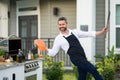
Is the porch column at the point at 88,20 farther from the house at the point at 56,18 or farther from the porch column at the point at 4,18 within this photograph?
the porch column at the point at 4,18

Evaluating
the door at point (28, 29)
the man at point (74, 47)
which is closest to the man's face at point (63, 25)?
the man at point (74, 47)

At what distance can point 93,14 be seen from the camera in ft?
50.6

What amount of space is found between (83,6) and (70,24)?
1496mm

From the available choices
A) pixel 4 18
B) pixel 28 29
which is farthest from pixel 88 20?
pixel 4 18

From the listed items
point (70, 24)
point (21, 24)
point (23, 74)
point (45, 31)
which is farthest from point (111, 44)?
point (23, 74)

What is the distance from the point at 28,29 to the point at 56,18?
1.69 metres

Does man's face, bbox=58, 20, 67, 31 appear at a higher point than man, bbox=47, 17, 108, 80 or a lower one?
higher

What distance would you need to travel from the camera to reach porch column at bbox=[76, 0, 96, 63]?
15320mm

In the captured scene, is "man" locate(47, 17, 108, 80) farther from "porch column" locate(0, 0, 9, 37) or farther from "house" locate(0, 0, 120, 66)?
"porch column" locate(0, 0, 9, 37)

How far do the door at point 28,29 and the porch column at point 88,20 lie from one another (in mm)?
2855

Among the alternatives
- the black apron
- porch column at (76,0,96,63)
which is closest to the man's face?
the black apron

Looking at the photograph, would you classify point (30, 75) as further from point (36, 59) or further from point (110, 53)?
point (110, 53)

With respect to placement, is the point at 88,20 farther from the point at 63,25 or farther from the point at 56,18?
the point at 63,25

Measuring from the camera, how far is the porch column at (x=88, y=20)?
15320 mm
